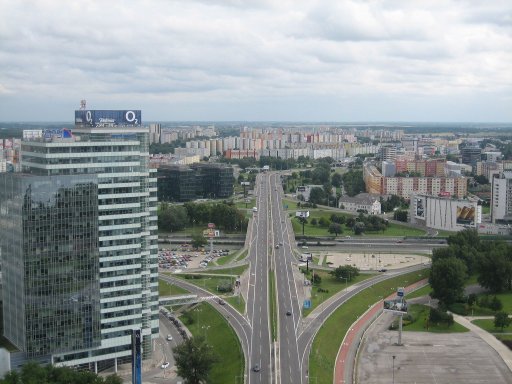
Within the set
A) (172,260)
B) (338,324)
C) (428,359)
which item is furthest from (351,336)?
(172,260)

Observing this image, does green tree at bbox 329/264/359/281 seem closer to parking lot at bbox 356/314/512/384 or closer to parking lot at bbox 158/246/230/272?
parking lot at bbox 356/314/512/384

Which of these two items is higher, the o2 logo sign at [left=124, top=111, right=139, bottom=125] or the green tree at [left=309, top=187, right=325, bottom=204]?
the o2 logo sign at [left=124, top=111, right=139, bottom=125]

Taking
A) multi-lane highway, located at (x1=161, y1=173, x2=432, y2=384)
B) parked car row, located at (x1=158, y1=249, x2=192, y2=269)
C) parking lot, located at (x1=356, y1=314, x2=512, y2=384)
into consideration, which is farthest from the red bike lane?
parked car row, located at (x1=158, y1=249, x2=192, y2=269)

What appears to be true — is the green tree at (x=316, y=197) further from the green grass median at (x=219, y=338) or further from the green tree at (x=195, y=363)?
the green tree at (x=195, y=363)

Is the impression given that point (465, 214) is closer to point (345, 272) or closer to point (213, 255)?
point (345, 272)

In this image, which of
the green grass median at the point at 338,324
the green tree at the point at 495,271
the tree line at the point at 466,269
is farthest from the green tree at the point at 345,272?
the green tree at the point at 495,271

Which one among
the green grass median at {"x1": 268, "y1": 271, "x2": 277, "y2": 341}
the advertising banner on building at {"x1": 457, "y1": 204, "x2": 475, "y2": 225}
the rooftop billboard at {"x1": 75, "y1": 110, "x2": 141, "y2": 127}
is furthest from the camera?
the advertising banner on building at {"x1": 457, "y1": 204, "x2": 475, "y2": 225}

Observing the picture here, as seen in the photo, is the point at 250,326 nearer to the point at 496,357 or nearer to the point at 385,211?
the point at 496,357

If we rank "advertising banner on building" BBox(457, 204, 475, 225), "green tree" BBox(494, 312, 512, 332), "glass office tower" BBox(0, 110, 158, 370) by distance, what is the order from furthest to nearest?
"advertising banner on building" BBox(457, 204, 475, 225), "green tree" BBox(494, 312, 512, 332), "glass office tower" BBox(0, 110, 158, 370)
